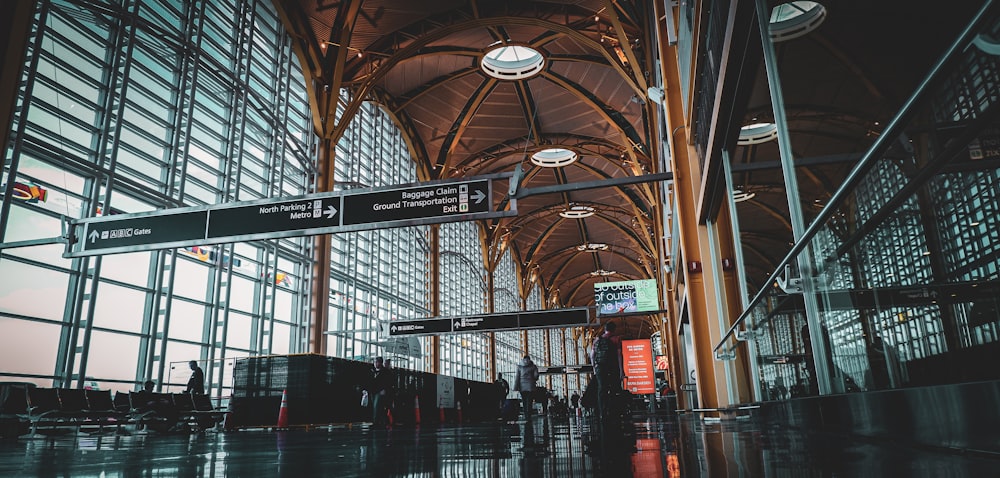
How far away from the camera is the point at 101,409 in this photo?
12227 millimetres

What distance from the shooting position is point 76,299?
13117mm

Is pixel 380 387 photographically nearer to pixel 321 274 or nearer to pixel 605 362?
pixel 605 362

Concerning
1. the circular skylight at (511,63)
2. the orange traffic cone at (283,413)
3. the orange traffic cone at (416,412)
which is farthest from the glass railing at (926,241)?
the circular skylight at (511,63)

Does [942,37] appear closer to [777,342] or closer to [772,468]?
[772,468]

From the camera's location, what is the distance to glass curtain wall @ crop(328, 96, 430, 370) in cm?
2473

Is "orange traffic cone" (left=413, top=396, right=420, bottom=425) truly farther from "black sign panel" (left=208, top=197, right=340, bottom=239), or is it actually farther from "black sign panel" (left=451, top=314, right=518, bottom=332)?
"black sign panel" (left=208, top=197, right=340, bottom=239)

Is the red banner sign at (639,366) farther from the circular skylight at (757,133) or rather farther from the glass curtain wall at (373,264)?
the circular skylight at (757,133)

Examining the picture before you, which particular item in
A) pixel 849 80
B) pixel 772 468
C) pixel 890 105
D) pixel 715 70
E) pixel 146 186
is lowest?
pixel 772 468

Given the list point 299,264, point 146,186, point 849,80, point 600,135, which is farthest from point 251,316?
point 600,135

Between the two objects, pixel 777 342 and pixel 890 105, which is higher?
pixel 890 105

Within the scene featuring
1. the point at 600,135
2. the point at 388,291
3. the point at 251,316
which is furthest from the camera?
the point at 600,135

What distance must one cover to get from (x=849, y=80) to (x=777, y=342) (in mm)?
2788

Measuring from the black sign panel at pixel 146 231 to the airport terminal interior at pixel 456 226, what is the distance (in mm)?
42

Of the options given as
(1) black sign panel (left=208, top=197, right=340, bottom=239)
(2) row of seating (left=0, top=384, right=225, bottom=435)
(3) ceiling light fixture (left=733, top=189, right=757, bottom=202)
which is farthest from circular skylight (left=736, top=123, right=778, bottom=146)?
(2) row of seating (left=0, top=384, right=225, bottom=435)
